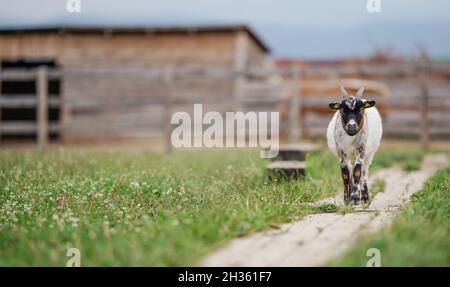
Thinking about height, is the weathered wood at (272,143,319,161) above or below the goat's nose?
below

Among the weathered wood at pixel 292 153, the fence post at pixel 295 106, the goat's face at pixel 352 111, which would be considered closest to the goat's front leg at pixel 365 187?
the goat's face at pixel 352 111

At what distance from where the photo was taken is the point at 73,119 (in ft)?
69.7

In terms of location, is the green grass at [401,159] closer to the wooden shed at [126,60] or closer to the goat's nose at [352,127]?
the goat's nose at [352,127]

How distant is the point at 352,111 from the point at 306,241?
1878 mm

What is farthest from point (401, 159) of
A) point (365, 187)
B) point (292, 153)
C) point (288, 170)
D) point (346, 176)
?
point (346, 176)

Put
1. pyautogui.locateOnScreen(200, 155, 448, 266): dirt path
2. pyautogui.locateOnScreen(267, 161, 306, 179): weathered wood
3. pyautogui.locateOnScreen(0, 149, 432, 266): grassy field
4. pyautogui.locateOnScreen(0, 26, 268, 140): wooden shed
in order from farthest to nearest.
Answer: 1. pyautogui.locateOnScreen(0, 26, 268, 140): wooden shed
2. pyautogui.locateOnScreen(267, 161, 306, 179): weathered wood
3. pyautogui.locateOnScreen(0, 149, 432, 266): grassy field
4. pyautogui.locateOnScreen(200, 155, 448, 266): dirt path

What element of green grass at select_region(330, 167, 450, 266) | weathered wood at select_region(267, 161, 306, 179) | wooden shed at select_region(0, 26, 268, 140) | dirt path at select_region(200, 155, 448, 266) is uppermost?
wooden shed at select_region(0, 26, 268, 140)

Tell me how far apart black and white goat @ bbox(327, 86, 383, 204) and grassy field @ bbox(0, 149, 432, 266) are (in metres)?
0.55

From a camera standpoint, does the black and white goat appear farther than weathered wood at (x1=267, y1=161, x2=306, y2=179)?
No

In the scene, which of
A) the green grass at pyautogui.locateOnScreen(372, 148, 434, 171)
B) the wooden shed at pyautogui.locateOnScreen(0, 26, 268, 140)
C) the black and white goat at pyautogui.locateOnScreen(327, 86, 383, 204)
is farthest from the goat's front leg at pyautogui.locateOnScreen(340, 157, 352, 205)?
the wooden shed at pyautogui.locateOnScreen(0, 26, 268, 140)

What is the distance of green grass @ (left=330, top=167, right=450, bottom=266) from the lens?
4059mm

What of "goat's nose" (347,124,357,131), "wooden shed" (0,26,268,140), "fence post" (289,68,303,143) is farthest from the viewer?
"wooden shed" (0,26,268,140)

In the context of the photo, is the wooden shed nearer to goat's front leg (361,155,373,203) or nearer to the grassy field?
the grassy field

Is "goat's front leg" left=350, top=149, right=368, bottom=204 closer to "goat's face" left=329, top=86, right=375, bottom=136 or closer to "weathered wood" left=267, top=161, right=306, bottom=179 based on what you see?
"goat's face" left=329, top=86, right=375, bottom=136
